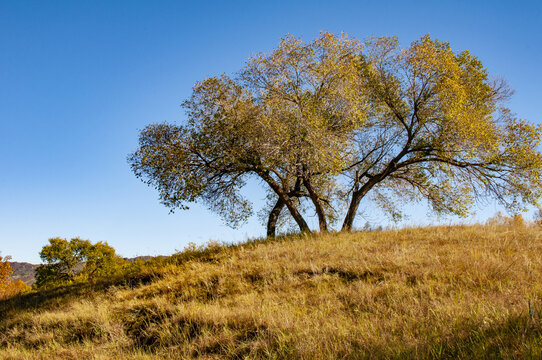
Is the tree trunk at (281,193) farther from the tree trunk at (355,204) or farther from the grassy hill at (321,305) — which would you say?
the grassy hill at (321,305)

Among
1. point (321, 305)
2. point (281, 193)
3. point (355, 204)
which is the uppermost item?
point (281, 193)

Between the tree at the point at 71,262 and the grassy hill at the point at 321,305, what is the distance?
93.2 feet

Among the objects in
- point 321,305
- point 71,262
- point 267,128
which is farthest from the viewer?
point 71,262

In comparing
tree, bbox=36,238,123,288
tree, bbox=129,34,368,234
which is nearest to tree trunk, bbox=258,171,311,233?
tree, bbox=129,34,368,234

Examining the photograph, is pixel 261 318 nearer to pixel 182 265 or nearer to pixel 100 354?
pixel 100 354

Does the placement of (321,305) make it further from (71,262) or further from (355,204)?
(71,262)

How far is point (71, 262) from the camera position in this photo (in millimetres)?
42094

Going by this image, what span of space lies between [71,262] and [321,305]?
41.8 metres

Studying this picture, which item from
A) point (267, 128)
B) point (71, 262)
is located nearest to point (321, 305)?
point (267, 128)

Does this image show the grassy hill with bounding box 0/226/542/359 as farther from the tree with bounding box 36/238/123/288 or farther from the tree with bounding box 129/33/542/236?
the tree with bounding box 36/238/123/288

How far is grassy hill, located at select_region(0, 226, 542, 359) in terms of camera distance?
587 cm

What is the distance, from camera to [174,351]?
778 cm

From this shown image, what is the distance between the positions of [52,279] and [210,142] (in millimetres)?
33372

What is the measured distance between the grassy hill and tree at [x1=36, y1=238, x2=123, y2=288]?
28.4 metres
